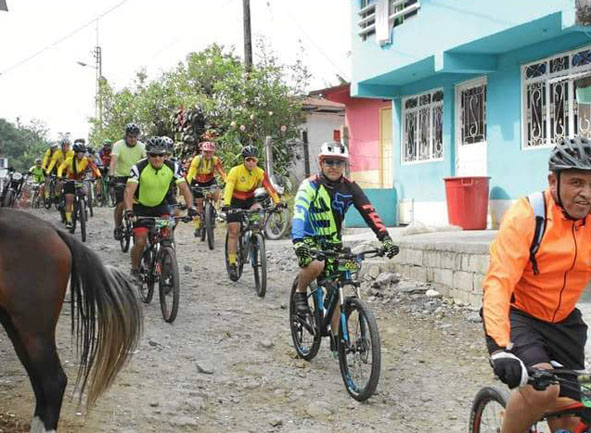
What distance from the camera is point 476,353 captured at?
289 inches

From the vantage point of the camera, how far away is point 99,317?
4.55m

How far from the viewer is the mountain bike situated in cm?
265

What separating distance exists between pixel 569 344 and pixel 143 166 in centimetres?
607

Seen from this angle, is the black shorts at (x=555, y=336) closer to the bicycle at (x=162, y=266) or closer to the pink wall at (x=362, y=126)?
the bicycle at (x=162, y=266)

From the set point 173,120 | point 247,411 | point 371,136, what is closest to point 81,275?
point 247,411

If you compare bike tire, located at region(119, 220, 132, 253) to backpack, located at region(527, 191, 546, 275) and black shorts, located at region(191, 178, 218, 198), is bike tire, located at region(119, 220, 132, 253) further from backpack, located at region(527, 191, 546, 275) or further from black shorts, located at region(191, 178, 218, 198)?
backpack, located at region(527, 191, 546, 275)

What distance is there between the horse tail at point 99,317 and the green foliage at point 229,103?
14.1 meters

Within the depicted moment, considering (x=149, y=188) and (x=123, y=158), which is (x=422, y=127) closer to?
(x=123, y=158)

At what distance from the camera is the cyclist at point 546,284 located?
2.88 meters

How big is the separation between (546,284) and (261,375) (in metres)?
3.62

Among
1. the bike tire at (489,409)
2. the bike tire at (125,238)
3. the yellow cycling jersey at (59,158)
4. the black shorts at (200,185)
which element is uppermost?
the yellow cycling jersey at (59,158)

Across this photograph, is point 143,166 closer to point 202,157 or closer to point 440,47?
point 202,157

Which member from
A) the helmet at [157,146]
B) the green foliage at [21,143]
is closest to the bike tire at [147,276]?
the helmet at [157,146]

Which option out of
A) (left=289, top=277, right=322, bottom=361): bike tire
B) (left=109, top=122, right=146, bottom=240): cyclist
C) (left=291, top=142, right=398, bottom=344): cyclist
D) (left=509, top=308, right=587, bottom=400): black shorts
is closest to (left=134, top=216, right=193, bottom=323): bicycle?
(left=289, top=277, right=322, bottom=361): bike tire
